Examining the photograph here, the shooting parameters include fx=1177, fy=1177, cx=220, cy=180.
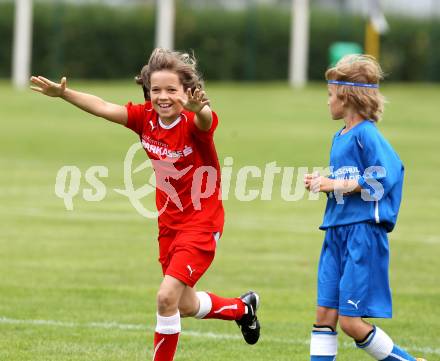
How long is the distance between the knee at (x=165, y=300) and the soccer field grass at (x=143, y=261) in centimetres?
99

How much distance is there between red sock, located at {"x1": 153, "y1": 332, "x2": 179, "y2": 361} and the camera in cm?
689

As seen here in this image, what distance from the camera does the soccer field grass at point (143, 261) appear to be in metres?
8.23

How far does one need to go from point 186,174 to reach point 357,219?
116 centimetres

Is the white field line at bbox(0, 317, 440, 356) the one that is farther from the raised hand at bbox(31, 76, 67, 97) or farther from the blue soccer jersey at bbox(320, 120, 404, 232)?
the raised hand at bbox(31, 76, 67, 97)

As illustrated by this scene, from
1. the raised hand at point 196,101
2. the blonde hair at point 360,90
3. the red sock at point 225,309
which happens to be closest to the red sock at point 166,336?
the red sock at point 225,309

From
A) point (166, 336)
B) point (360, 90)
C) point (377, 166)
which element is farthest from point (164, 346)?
point (360, 90)

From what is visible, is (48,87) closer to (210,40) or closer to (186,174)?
(186,174)

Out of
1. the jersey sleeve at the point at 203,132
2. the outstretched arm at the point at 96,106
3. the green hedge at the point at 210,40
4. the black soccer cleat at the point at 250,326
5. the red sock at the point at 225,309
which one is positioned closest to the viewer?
the jersey sleeve at the point at 203,132

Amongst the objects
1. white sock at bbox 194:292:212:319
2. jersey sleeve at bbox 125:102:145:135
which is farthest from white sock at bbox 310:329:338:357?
jersey sleeve at bbox 125:102:145:135

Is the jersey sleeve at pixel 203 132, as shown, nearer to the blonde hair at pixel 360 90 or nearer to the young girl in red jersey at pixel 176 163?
the young girl in red jersey at pixel 176 163

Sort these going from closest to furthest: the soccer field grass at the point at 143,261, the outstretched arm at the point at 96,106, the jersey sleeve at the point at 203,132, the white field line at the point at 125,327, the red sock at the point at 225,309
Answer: the jersey sleeve at the point at 203,132, the outstretched arm at the point at 96,106, the red sock at the point at 225,309, the soccer field grass at the point at 143,261, the white field line at the point at 125,327

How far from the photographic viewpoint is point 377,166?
257 inches

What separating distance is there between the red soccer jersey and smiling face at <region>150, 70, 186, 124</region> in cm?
12

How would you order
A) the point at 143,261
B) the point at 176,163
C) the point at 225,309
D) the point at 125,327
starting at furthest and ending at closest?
the point at 143,261 → the point at 125,327 → the point at 225,309 → the point at 176,163
